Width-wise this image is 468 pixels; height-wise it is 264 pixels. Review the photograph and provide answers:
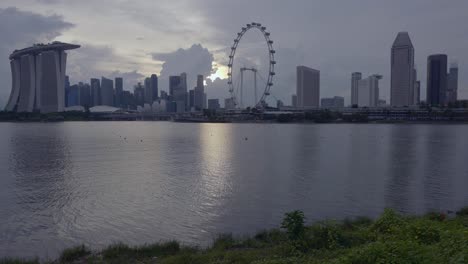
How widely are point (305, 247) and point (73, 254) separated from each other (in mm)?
5365

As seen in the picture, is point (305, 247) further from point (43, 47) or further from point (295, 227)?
point (43, 47)

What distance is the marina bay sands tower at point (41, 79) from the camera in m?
153

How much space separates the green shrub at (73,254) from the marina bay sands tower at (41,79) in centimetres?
15549

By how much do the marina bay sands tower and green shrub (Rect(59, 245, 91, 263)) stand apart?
155487mm

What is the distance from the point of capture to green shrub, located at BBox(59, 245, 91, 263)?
955 cm

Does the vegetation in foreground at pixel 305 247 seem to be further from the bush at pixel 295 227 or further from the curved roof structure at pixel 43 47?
the curved roof structure at pixel 43 47

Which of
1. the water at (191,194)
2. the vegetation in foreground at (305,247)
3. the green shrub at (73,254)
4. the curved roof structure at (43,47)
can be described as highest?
the curved roof structure at (43,47)

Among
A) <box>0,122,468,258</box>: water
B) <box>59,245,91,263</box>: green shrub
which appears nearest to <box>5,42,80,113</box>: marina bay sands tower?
<box>0,122,468,258</box>: water

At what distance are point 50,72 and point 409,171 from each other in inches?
5978

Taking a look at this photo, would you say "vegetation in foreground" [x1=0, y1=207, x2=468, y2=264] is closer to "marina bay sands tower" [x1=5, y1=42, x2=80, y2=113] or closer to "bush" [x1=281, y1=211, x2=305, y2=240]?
"bush" [x1=281, y1=211, x2=305, y2=240]

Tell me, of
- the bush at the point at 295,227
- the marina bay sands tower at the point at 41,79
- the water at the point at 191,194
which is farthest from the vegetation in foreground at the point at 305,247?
the marina bay sands tower at the point at 41,79

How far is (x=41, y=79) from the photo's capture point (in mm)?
154750

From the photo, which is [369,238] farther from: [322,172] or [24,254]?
[322,172]

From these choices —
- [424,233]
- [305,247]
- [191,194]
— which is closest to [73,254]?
[305,247]
